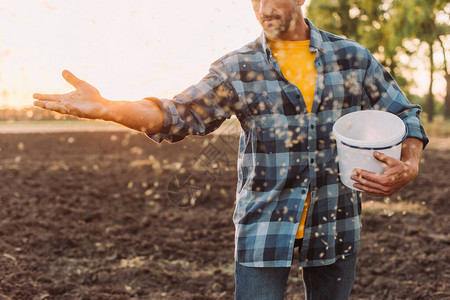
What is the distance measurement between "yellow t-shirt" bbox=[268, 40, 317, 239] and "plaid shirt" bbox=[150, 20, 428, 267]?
32 millimetres

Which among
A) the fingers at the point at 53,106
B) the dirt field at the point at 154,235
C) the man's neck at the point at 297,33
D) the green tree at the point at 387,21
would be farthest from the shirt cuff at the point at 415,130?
the green tree at the point at 387,21

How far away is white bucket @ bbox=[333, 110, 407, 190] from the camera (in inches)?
78.7

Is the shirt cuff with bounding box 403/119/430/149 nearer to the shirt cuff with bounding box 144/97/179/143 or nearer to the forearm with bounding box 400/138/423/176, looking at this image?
the forearm with bounding box 400/138/423/176

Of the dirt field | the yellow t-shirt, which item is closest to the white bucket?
the yellow t-shirt

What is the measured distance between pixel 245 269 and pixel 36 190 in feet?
17.7

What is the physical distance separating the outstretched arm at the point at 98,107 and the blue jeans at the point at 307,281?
69 centimetres

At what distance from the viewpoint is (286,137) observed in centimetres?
206

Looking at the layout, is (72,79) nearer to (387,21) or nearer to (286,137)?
(286,137)

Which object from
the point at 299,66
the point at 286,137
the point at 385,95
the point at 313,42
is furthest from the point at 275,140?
the point at 385,95

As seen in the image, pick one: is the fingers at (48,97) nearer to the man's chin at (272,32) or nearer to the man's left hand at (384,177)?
the man's chin at (272,32)

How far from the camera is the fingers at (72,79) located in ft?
5.61

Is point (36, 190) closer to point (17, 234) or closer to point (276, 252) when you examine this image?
point (17, 234)

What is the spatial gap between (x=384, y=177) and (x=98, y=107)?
1.08 metres

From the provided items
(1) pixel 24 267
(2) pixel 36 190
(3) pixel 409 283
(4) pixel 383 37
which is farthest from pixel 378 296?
(4) pixel 383 37
